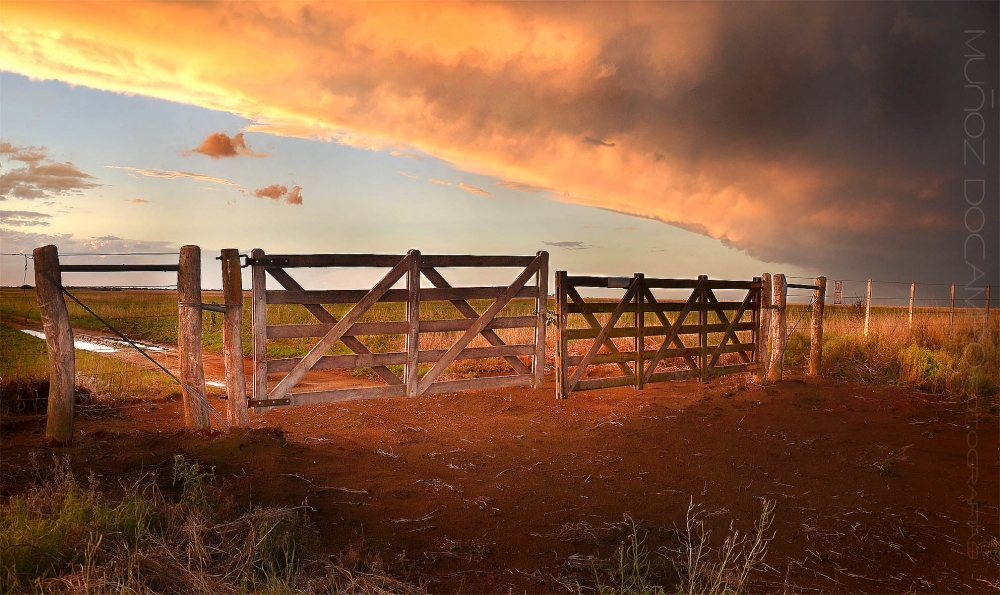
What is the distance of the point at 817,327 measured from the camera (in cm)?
1314

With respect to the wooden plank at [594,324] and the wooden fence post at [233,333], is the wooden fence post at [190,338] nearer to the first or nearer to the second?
the wooden fence post at [233,333]

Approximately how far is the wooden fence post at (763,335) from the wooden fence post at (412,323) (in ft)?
25.0

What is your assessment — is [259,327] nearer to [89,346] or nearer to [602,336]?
[602,336]

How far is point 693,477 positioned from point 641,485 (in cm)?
75

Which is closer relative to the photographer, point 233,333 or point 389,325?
point 233,333

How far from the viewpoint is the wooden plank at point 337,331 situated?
28.6 ft

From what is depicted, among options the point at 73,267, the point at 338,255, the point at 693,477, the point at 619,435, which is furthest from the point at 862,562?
the point at 73,267

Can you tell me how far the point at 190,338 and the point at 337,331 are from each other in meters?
2.04

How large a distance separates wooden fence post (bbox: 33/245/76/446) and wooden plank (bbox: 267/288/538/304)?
2.39m

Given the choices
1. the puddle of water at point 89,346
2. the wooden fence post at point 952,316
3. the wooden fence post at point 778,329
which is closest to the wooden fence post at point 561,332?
the wooden fence post at point 778,329

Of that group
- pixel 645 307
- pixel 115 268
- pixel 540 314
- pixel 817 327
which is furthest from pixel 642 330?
pixel 115 268

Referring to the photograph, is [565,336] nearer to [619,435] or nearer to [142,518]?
[619,435]

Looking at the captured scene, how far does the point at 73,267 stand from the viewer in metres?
7.21

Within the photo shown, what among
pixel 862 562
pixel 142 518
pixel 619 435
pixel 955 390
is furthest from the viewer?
pixel 955 390
